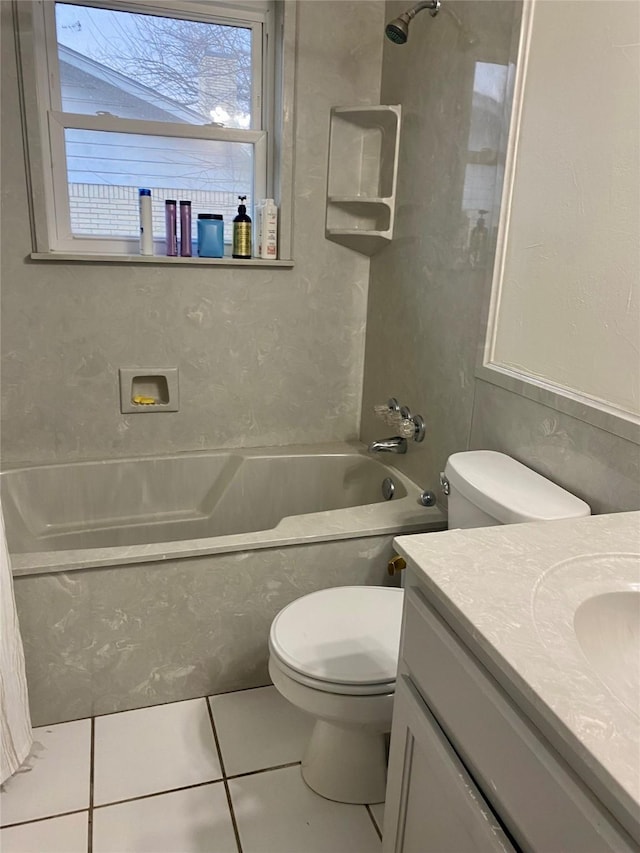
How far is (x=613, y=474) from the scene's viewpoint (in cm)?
132

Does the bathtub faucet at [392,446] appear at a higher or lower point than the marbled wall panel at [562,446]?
lower

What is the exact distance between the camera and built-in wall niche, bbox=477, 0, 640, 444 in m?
1.28

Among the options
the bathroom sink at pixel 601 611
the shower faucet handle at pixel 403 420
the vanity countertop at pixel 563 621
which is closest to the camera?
the vanity countertop at pixel 563 621

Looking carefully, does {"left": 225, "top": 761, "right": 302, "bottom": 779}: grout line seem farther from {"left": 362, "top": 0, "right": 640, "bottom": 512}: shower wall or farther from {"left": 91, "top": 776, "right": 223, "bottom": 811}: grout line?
{"left": 362, "top": 0, "right": 640, "bottom": 512}: shower wall

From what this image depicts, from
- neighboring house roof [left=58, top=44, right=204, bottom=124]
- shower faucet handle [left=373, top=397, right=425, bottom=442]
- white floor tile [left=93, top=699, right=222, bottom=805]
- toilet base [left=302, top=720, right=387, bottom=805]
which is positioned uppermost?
neighboring house roof [left=58, top=44, right=204, bottom=124]

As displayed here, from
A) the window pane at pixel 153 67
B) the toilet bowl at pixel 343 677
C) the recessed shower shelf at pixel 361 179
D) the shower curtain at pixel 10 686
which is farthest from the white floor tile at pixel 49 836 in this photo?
the window pane at pixel 153 67

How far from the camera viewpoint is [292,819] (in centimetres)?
147

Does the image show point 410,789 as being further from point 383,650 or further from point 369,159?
point 369,159

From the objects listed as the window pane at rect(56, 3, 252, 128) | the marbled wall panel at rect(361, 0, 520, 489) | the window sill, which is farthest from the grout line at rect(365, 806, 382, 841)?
the window pane at rect(56, 3, 252, 128)

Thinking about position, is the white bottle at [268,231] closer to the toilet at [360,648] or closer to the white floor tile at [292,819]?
the toilet at [360,648]

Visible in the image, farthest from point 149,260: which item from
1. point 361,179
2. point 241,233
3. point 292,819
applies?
point 292,819

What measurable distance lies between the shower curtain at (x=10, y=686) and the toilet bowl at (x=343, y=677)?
23.1 inches

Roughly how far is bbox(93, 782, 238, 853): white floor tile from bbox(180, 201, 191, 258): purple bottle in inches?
66.7

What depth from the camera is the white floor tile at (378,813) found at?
1475mm
